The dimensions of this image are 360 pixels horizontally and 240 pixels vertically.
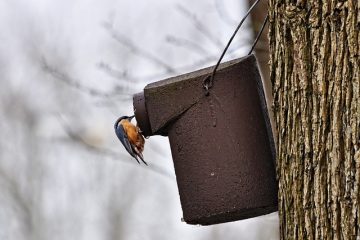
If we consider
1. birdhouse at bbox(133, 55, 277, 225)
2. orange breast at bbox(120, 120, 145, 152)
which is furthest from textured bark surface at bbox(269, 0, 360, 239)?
orange breast at bbox(120, 120, 145, 152)

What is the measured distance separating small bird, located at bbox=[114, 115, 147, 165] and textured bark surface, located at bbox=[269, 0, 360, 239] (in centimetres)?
63

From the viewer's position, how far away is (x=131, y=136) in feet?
10.2

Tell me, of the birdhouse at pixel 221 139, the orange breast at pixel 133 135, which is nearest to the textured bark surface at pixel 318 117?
the birdhouse at pixel 221 139

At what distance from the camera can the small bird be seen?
3123 millimetres

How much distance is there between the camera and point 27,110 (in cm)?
1284

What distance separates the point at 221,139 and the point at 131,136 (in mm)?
363

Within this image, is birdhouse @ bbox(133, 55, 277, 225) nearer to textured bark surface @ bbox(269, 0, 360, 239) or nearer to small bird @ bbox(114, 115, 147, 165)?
small bird @ bbox(114, 115, 147, 165)

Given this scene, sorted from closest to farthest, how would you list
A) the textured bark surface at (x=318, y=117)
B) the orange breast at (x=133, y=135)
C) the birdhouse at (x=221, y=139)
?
the textured bark surface at (x=318, y=117)
the birdhouse at (x=221, y=139)
the orange breast at (x=133, y=135)

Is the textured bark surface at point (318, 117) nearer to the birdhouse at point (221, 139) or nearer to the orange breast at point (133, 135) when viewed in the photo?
the birdhouse at point (221, 139)

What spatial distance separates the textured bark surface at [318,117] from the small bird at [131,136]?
63cm

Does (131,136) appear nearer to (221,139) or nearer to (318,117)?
(221,139)

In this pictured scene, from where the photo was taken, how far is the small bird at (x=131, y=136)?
3.12 metres

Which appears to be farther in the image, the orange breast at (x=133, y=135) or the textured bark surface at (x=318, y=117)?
the orange breast at (x=133, y=135)

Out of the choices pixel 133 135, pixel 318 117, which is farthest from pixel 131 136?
pixel 318 117
